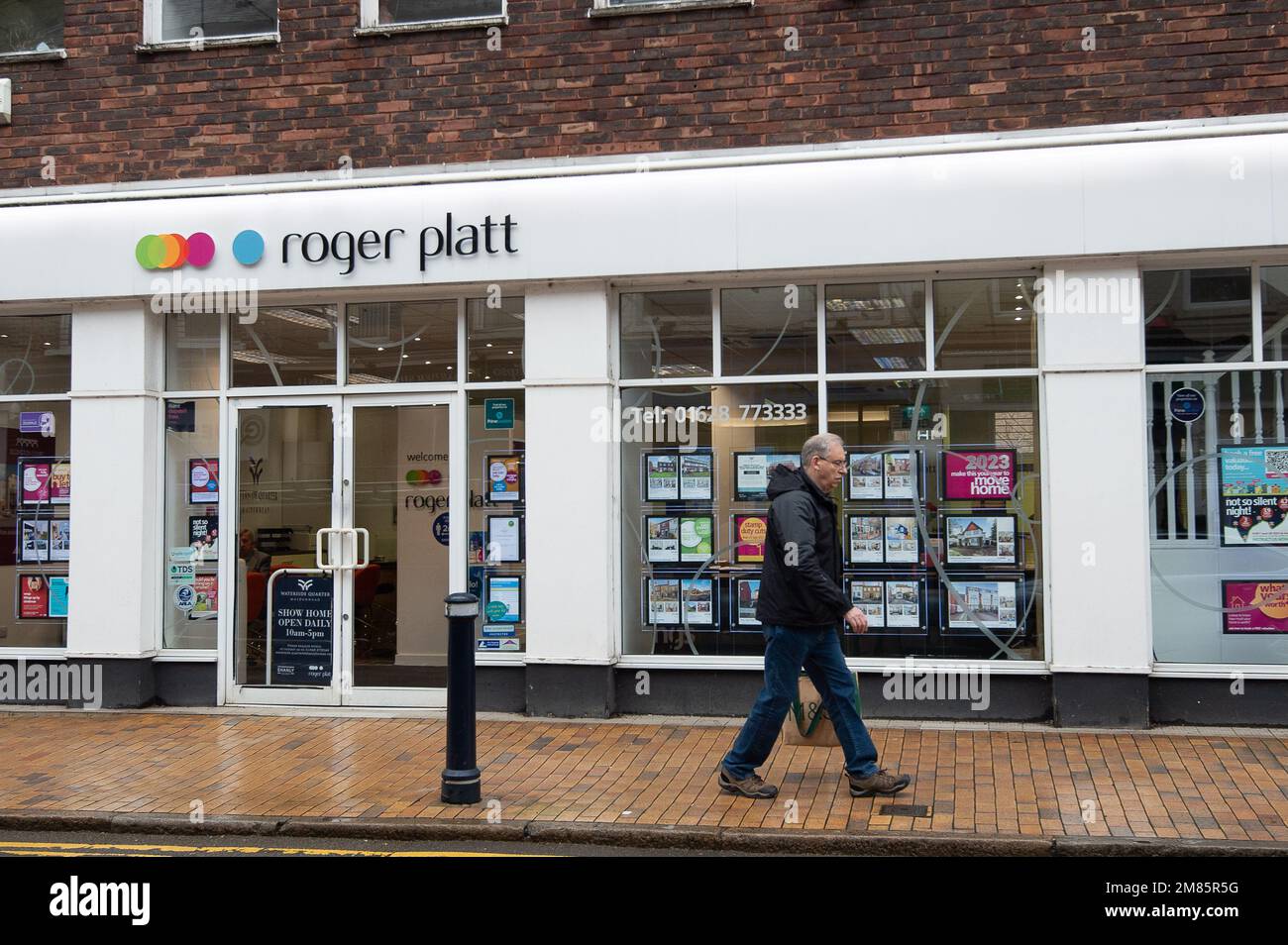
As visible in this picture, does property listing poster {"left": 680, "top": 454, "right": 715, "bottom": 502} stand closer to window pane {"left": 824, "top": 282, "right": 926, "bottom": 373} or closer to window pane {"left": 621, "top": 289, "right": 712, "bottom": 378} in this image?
window pane {"left": 621, "top": 289, "right": 712, "bottom": 378}

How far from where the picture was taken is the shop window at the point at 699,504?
9289 millimetres

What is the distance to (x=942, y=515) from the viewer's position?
9.04 metres

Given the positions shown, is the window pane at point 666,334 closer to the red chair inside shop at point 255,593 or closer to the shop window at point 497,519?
the shop window at point 497,519

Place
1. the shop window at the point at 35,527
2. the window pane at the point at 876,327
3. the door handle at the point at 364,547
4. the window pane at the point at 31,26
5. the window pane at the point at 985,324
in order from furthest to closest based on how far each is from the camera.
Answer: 1. the window pane at the point at 31,26
2. the shop window at the point at 35,527
3. the door handle at the point at 364,547
4. the window pane at the point at 876,327
5. the window pane at the point at 985,324

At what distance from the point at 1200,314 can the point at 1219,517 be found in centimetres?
139

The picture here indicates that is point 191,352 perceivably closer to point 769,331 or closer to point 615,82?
point 615,82

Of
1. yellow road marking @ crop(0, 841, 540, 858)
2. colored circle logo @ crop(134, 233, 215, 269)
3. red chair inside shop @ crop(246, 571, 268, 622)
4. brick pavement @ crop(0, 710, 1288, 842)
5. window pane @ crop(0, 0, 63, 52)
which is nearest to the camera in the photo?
yellow road marking @ crop(0, 841, 540, 858)

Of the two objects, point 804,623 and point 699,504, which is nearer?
point 804,623

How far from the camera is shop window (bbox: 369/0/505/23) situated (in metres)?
9.70

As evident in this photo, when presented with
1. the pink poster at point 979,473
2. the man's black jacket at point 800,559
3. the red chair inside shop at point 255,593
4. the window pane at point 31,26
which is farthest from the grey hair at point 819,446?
the window pane at point 31,26

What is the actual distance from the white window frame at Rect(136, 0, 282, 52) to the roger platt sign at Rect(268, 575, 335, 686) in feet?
13.8

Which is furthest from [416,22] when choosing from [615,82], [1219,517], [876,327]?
[1219,517]

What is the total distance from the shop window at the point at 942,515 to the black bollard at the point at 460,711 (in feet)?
10.7

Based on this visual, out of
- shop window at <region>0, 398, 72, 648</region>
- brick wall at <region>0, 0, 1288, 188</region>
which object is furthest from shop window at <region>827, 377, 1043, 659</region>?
shop window at <region>0, 398, 72, 648</region>
